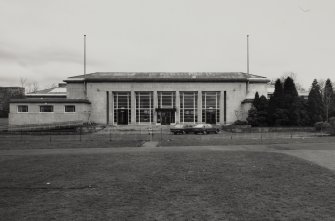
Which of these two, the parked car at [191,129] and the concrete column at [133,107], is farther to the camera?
the concrete column at [133,107]

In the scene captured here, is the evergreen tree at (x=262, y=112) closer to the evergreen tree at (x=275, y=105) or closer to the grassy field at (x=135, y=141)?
the evergreen tree at (x=275, y=105)

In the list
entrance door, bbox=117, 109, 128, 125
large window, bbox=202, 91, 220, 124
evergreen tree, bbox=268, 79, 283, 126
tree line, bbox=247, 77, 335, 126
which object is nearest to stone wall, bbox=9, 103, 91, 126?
entrance door, bbox=117, 109, 128, 125

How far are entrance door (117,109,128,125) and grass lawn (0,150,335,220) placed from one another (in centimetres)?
3948

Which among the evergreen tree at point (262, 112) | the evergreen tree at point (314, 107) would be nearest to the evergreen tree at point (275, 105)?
the evergreen tree at point (262, 112)

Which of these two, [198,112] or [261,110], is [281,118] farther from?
[198,112]

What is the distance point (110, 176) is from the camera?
37.3ft

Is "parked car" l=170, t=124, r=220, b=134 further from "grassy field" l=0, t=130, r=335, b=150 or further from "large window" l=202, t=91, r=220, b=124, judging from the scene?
"large window" l=202, t=91, r=220, b=124

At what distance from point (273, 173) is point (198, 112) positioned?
140 feet

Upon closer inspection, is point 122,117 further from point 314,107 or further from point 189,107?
point 314,107

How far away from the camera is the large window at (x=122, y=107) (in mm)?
54312

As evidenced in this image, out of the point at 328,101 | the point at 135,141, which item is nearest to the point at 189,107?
the point at 328,101

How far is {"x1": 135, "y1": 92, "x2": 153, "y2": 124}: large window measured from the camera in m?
54.4

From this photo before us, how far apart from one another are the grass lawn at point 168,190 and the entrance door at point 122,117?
3948 centimetres

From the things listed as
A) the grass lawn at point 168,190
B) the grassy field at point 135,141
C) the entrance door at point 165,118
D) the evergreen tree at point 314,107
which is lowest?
the grassy field at point 135,141
